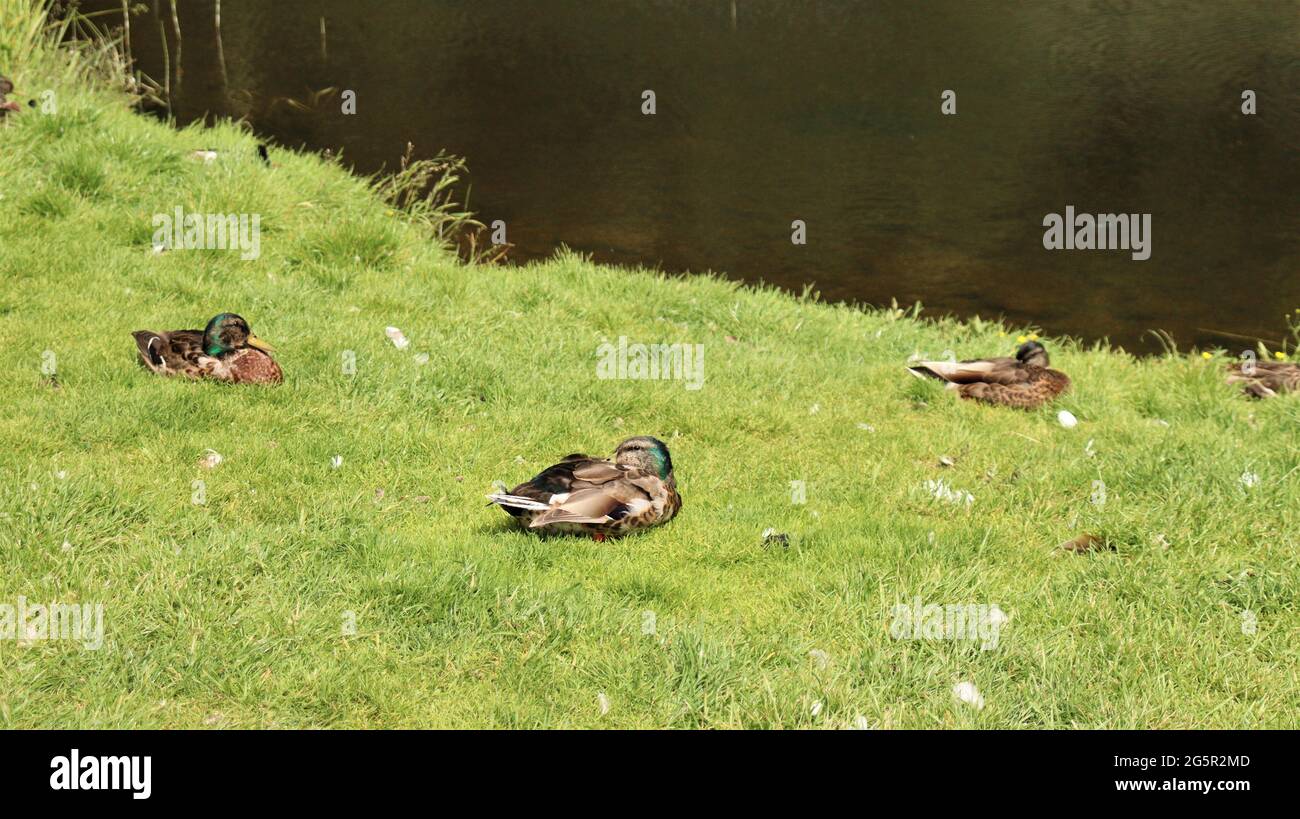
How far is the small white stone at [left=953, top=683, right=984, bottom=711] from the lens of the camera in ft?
15.1

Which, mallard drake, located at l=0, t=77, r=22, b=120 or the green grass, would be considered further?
mallard drake, located at l=0, t=77, r=22, b=120

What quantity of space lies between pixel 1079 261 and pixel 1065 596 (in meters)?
10.9

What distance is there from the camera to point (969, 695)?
4.66 m

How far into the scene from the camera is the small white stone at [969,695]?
4609 millimetres

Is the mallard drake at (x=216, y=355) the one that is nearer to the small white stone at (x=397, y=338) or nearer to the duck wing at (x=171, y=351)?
the duck wing at (x=171, y=351)

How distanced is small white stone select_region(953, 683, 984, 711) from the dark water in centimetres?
A: 938

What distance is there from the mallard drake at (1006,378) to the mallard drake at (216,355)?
4.96 meters

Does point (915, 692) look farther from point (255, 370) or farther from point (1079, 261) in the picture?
point (1079, 261)

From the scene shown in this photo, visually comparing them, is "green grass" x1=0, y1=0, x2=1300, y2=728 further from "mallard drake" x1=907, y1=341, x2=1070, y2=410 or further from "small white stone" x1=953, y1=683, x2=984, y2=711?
"mallard drake" x1=907, y1=341, x2=1070, y2=410

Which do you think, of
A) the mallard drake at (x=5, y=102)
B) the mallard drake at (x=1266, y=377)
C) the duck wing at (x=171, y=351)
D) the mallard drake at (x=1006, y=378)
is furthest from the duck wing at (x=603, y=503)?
the mallard drake at (x=5, y=102)

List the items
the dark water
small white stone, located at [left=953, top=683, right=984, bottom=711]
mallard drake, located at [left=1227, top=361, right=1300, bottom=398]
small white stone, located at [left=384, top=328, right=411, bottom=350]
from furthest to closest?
the dark water < mallard drake, located at [left=1227, top=361, right=1300, bottom=398] < small white stone, located at [left=384, top=328, right=411, bottom=350] < small white stone, located at [left=953, top=683, right=984, bottom=711]

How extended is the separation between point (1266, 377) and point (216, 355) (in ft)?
27.2

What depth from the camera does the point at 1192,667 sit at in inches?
198

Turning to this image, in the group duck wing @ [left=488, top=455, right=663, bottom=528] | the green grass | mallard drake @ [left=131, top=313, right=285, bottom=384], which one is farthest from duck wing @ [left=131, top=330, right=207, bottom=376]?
duck wing @ [left=488, top=455, right=663, bottom=528]
